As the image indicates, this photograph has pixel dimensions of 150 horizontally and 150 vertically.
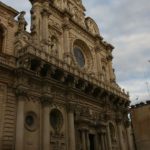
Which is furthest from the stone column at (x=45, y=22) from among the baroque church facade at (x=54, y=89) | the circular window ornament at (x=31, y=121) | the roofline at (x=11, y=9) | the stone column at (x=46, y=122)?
the circular window ornament at (x=31, y=121)

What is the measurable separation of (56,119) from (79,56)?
7.56 meters

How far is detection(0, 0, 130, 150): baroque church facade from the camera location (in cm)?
1570

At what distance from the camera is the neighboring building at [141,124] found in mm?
28641

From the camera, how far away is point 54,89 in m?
18.3

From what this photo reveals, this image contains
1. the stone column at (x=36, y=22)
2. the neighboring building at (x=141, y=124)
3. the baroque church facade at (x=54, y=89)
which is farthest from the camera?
the neighboring building at (x=141, y=124)

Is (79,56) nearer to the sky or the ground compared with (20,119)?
nearer to the sky

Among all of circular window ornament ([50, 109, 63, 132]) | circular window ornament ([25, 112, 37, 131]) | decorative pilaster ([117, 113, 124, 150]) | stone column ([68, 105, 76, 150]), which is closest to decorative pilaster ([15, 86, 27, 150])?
circular window ornament ([25, 112, 37, 131])

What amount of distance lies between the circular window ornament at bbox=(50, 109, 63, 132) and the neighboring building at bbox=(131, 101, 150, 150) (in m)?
13.6

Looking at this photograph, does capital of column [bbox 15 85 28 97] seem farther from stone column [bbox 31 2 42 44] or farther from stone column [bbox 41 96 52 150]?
stone column [bbox 31 2 42 44]

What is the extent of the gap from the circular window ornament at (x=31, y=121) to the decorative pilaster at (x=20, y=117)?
31.6 inches

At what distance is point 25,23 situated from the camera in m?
18.7

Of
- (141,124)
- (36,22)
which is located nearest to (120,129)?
(141,124)

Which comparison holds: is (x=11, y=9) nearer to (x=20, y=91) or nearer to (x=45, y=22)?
(x=45, y=22)

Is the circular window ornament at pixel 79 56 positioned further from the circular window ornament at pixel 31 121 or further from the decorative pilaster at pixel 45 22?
the circular window ornament at pixel 31 121
